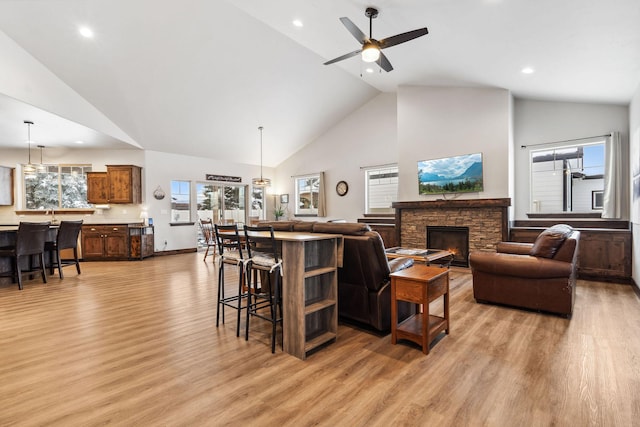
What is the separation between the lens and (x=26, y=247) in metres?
4.86

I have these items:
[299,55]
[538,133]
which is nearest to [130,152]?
[299,55]

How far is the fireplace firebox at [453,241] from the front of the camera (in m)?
6.12

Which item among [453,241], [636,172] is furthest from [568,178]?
[453,241]


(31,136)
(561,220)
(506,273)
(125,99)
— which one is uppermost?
(125,99)

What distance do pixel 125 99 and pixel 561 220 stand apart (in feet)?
28.4

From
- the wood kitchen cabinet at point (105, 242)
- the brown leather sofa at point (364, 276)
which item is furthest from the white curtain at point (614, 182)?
the wood kitchen cabinet at point (105, 242)

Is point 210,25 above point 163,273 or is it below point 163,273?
above

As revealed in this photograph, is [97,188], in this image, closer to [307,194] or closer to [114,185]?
[114,185]

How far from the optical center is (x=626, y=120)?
4965 mm

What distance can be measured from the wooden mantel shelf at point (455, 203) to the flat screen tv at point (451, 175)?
0.24 m

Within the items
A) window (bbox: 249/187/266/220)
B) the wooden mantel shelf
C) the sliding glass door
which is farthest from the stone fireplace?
window (bbox: 249/187/266/220)

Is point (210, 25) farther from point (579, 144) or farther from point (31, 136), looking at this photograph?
point (579, 144)

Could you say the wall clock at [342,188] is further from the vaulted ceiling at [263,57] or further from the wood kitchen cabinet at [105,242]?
the wood kitchen cabinet at [105,242]

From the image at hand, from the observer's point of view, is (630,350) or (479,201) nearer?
(630,350)
